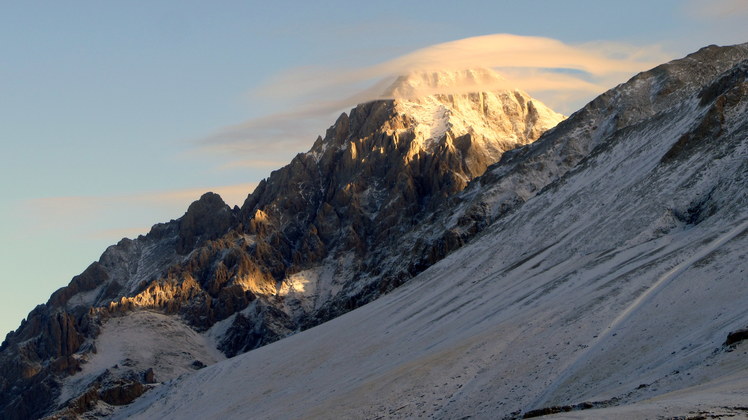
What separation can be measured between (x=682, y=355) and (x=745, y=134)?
77876 mm

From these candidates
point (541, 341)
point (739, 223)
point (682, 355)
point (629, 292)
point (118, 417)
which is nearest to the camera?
point (682, 355)

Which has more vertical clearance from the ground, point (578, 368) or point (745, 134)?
point (745, 134)

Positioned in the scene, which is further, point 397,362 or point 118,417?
point 118,417

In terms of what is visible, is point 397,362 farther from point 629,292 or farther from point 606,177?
point 606,177

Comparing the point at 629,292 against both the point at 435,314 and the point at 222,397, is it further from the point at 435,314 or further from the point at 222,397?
the point at 222,397

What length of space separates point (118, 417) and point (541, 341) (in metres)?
89.0

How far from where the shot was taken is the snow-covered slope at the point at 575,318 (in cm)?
7344

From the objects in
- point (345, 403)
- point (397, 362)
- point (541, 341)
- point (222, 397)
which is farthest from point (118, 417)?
point (541, 341)

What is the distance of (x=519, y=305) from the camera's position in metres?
118

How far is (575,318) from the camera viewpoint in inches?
3772

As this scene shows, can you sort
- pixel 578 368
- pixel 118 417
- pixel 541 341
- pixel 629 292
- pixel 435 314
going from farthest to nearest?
pixel 118 417 → pixel 435 314 → pixel 629 292 → pixel 541 341 → pixel 578 368

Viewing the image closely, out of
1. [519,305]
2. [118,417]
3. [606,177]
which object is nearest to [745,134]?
[606,177]

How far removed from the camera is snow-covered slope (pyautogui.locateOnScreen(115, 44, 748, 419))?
73438mm

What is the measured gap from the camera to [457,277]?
16338 centimetres
